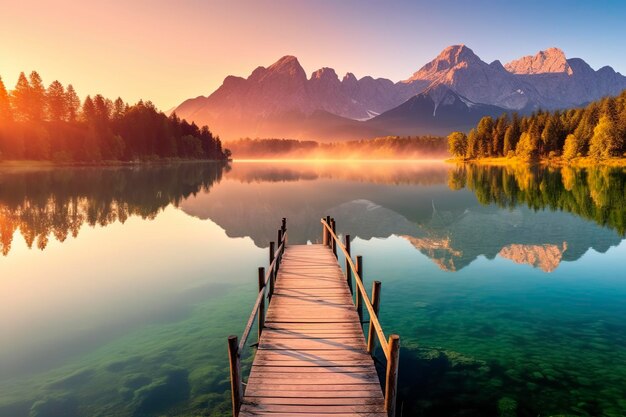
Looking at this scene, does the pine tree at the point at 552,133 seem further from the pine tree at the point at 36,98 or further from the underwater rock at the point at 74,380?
the pine tree at the point at 36,98

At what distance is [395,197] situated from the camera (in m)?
64.4

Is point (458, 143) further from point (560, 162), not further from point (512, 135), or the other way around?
point (560, 162)

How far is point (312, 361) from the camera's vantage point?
414 inches

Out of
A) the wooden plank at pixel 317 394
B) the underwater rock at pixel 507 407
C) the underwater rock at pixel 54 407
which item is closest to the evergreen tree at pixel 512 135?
the underwater rock at pixel 507 407

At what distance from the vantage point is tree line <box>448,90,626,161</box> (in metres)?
106

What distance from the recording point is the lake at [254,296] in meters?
11.2

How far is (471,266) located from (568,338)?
34.2ft

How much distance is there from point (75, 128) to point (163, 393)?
136 meters

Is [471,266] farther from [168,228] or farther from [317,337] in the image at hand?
[168,228]

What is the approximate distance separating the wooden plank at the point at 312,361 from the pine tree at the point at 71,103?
488 ft

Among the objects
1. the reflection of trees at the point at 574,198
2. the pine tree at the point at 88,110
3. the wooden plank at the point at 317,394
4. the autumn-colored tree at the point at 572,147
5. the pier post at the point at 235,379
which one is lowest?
the wooden plank at the point at 317,394

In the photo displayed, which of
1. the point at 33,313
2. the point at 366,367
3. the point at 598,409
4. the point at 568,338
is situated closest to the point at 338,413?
the point at 366,367

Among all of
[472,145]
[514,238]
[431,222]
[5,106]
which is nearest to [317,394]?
[514,238]

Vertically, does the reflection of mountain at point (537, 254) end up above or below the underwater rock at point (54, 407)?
above
